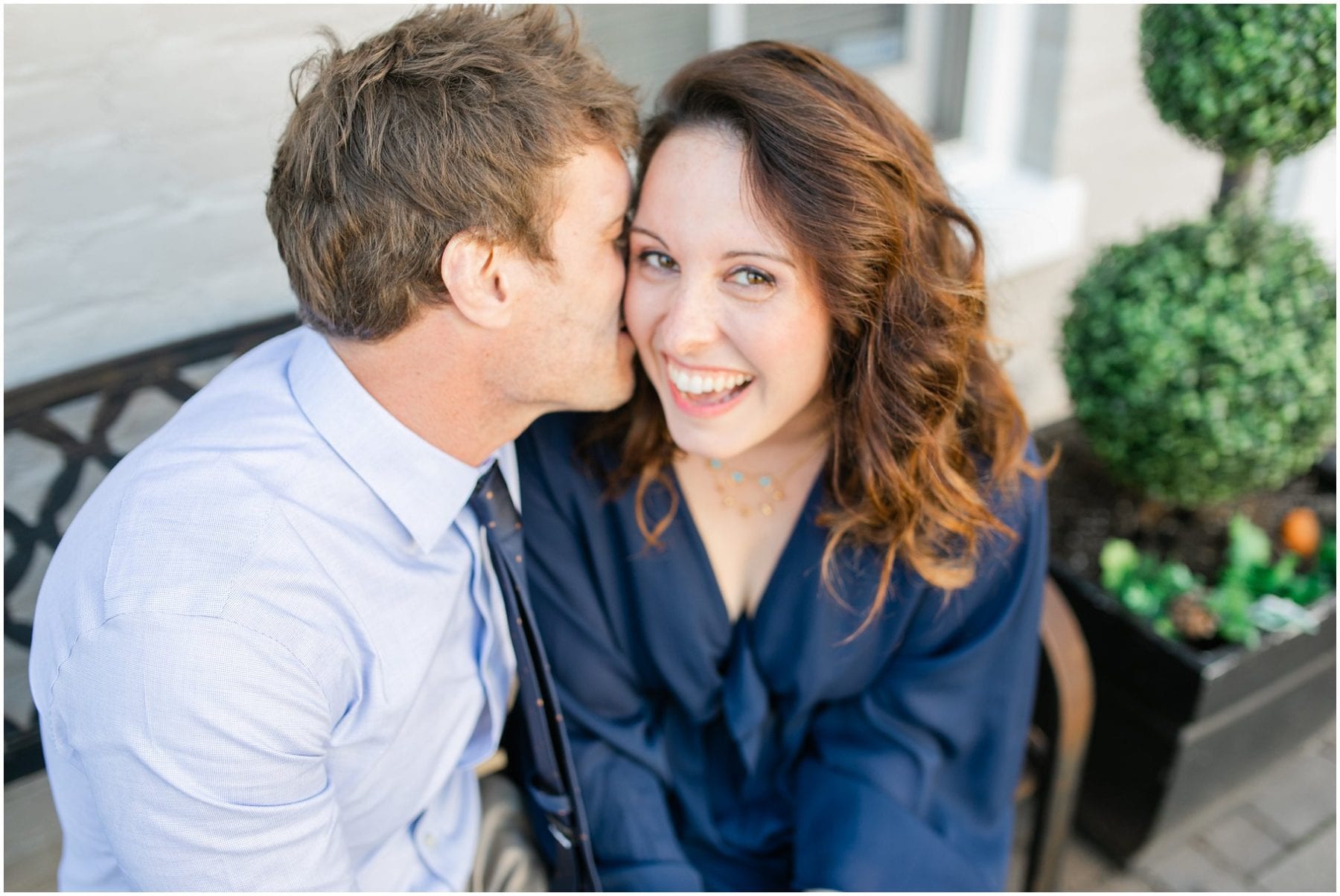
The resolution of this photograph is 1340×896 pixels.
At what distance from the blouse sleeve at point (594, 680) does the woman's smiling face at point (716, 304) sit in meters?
0.28

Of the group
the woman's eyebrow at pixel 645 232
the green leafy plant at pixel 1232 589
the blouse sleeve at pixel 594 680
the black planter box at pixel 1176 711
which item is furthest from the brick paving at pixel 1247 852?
the woman's eyebrow at pixel 645 232

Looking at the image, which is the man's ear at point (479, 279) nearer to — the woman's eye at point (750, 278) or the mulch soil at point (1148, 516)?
the woman's eye at point (750, 278)

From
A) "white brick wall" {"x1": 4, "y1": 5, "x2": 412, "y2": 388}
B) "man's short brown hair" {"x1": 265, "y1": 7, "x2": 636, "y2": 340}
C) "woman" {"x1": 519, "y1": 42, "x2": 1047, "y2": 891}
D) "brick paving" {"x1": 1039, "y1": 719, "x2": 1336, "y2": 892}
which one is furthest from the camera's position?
"brick paving" {"x1": 1039, "y1": 719, "x2": 1336, "y2": 892}

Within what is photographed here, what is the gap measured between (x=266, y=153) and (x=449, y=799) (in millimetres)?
1207

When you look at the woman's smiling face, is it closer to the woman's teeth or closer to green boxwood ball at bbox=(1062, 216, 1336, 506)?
the woman's teeth

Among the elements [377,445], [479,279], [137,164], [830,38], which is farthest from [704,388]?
[830,38]

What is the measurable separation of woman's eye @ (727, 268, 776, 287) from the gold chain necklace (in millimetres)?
411

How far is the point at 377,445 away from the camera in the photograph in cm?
151

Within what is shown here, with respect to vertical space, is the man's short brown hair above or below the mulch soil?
above

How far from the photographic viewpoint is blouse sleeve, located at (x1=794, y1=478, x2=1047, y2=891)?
1.81 metres

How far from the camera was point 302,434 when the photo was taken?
1479 millimetres

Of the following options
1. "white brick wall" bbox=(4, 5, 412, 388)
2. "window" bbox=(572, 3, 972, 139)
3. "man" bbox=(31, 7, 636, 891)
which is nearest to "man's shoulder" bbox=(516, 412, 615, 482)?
"man" bbox=(31, 7, 636, 891)

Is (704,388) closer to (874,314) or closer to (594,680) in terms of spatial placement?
(874,314)

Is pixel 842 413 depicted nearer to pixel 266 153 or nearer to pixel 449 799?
pixel 449 799
